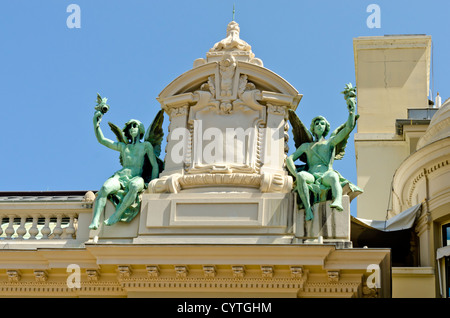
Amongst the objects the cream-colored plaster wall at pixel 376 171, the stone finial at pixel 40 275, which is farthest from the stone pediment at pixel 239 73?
the cream-colored plaster wall at pixel 376 171

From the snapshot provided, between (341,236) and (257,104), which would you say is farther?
(257,104)

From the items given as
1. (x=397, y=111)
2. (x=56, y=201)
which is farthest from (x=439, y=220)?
(x=397, y=111)

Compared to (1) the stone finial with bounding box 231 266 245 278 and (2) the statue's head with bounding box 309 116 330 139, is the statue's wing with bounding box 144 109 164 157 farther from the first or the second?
(1) the stone finial with bounding box 231 266 245 278

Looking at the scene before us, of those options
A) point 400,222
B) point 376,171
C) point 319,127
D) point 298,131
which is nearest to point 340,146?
point 319,127

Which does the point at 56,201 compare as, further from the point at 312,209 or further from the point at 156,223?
the point at 312,209

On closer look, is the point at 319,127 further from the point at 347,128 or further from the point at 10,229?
the point at 10,229

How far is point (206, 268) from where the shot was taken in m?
23.7

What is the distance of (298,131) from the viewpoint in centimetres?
2619

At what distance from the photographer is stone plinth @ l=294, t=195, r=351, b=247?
950 inches

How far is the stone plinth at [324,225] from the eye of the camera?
24125 millimetres

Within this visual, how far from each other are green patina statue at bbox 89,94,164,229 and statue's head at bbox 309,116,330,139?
3.14m

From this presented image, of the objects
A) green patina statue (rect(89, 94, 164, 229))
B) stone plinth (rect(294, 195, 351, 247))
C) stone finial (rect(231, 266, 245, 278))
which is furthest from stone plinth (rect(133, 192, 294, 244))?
stone finial (rect(231, 266, 245, 278))

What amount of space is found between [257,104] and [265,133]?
24.8 inches
